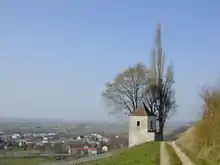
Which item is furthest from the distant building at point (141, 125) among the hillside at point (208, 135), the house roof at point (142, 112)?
the hillside at point (208, 135)

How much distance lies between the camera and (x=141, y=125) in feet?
124

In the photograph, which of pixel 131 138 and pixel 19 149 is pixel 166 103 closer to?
pixel 131 138

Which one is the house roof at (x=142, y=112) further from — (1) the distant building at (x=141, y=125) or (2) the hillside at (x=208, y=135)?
(2) the hillside at (x=208, y=135)

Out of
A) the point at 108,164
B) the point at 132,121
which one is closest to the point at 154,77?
the point at 132,121

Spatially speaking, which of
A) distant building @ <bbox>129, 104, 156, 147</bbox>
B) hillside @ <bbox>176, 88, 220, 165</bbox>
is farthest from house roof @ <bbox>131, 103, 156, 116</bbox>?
hillside @ <bbox>176, 88, 220, 165</bbox>

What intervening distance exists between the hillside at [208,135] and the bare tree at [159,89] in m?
17.0

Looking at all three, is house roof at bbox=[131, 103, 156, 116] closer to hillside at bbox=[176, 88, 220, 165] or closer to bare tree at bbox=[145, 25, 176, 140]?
bare tree at bbox=[145, 25, 176, 140]

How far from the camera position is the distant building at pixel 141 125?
37250 millimetres

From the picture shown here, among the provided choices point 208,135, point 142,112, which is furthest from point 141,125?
point 208,135

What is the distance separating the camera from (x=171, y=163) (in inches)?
694

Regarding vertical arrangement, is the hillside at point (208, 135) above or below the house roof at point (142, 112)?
below

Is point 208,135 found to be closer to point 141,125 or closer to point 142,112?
point 142,112

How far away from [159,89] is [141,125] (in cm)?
367

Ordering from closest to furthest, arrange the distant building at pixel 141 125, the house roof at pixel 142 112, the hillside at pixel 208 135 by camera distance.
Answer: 1. the hillside at pixel 208 135
2. the distant building at pixel 141 125
3. the house roof at pixel 142 112
